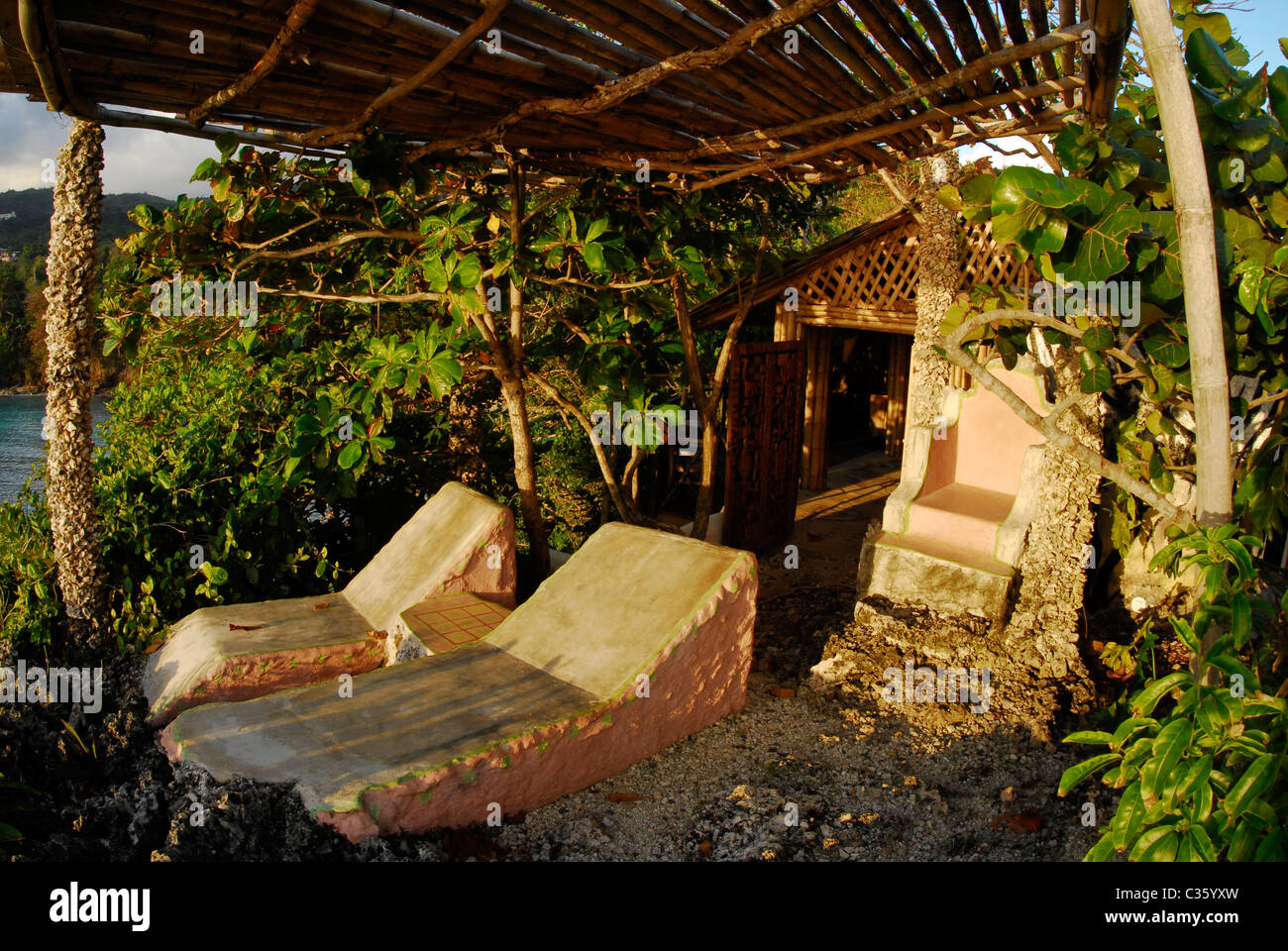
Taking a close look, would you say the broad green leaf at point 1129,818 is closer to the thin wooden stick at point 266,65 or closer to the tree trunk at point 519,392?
the thin wooden stick at point 266,65

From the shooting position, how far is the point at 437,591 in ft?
19.4

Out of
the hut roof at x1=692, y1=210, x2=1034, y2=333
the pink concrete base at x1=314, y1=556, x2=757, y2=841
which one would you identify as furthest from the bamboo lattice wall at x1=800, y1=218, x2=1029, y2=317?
the pink concrete base at x1=314, y1=556, x2=757, y2=841

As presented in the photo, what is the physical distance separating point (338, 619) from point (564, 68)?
3.70 m

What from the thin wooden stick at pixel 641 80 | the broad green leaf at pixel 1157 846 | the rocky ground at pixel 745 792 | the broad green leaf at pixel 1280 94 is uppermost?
the thin wooden stick at pixel 641 80

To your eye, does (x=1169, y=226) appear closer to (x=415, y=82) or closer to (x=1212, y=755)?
(x=1212, y=755)

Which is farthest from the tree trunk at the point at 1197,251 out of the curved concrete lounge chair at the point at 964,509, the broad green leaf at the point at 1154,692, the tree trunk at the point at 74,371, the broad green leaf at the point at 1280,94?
the tree trunk at the point at 74,371

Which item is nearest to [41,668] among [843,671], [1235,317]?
[843,671]

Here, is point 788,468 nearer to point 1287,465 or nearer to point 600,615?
point 600,615

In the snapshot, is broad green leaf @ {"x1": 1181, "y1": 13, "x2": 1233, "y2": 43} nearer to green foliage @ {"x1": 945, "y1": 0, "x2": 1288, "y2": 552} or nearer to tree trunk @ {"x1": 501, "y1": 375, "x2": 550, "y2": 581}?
green foliage @ {"x1": 945, "y1": 0, "x2": 1288, "y2": 552}

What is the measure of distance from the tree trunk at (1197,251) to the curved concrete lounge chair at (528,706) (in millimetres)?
2611

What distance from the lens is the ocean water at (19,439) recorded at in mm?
6777

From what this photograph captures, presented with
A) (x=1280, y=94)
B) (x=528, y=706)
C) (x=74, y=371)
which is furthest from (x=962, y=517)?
(x=74, y=371)

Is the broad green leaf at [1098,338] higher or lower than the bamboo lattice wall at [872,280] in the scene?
lower

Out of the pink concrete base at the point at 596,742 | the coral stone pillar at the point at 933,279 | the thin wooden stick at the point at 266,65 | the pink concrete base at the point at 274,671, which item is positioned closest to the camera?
the thin wooden stick at the point at 266,65
